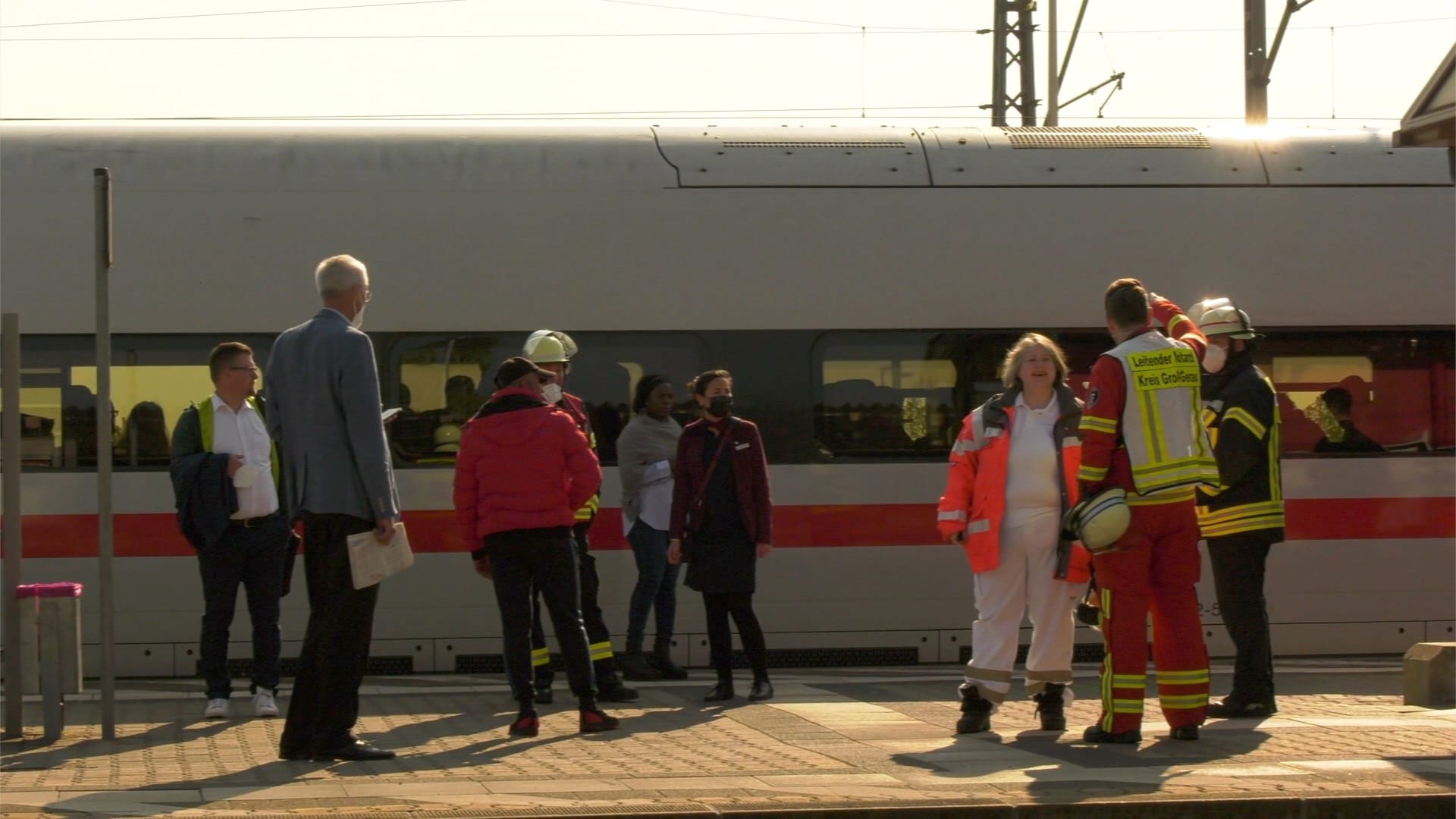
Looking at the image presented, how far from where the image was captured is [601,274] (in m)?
10.6

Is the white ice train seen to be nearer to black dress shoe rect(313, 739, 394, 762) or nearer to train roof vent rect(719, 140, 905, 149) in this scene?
train roof vent rect(719, 140, 905, 149)

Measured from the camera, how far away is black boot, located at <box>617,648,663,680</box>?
1026 centimetres

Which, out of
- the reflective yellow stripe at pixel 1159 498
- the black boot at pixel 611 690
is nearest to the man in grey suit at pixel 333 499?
the black boot at pixel 611 690

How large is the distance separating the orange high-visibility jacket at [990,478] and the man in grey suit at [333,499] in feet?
7.85

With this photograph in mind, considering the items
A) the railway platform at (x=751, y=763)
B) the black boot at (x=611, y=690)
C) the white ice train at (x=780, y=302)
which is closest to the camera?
the railway platform at (x=751, y=763)

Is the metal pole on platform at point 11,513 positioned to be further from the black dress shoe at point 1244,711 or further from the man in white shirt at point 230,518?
the black dress shoe at point 1244,711

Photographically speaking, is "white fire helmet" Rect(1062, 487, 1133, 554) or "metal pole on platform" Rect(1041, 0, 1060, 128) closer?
"white fire helmet" Rect(1062, 487, 1133, 554)

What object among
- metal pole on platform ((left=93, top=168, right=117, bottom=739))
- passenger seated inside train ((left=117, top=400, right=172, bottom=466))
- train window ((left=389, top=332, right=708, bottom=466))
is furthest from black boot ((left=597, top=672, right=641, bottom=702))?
passenger seated inside train ((left=117, top=400, right=172, bottom=466))

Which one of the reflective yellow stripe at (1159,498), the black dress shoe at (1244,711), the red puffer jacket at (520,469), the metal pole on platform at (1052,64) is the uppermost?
the metal pole on platform at (1052,64)

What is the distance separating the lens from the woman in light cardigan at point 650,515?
1027 cm

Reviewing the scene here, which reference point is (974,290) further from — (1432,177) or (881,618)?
(1432,177)

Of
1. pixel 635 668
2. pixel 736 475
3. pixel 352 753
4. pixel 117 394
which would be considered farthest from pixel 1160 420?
pixel 117 394

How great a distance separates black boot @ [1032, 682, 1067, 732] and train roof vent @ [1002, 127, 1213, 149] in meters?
4.25

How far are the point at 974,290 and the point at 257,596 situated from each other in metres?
4.53
